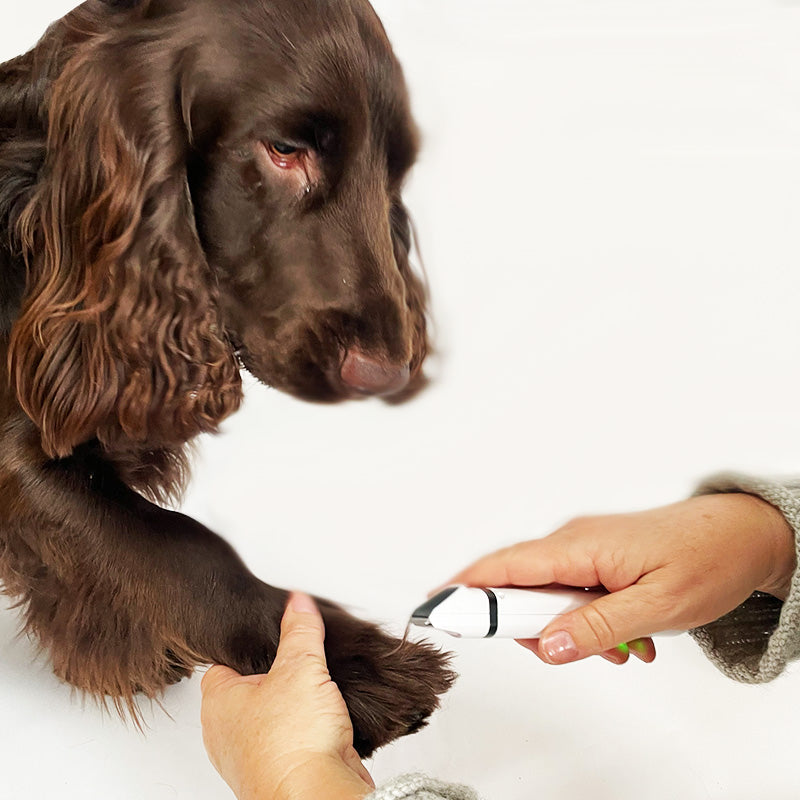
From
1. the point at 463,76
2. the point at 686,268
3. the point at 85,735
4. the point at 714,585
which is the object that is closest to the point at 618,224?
the point at 686,268

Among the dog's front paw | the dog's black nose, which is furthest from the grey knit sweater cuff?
the dog's black nose

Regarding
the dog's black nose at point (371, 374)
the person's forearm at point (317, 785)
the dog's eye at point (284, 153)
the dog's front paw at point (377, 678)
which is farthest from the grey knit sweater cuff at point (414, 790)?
the dog's eye at point (284, 153)

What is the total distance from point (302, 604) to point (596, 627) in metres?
0.26

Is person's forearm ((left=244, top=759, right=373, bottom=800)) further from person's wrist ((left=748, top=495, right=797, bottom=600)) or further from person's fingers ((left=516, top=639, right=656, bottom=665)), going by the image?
person's wrist ((left=748, top=495, right=797, bottom=600))

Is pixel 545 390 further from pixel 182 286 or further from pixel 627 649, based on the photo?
pixel 182 286

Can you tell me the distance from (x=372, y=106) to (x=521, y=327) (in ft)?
0.89

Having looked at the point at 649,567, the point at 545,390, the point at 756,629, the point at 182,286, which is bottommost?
the point at 756,629

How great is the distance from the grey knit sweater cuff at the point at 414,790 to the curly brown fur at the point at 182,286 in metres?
0.15

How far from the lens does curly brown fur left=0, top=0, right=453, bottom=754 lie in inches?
30.7

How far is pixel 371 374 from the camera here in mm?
875

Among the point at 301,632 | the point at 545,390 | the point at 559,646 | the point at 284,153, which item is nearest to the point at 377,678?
the point at 301,632

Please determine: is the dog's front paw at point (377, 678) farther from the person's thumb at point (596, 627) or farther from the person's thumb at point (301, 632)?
the person's thumb at point (596, 627)

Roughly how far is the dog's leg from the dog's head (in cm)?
5

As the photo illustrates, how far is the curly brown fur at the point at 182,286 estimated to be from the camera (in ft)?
2.56
